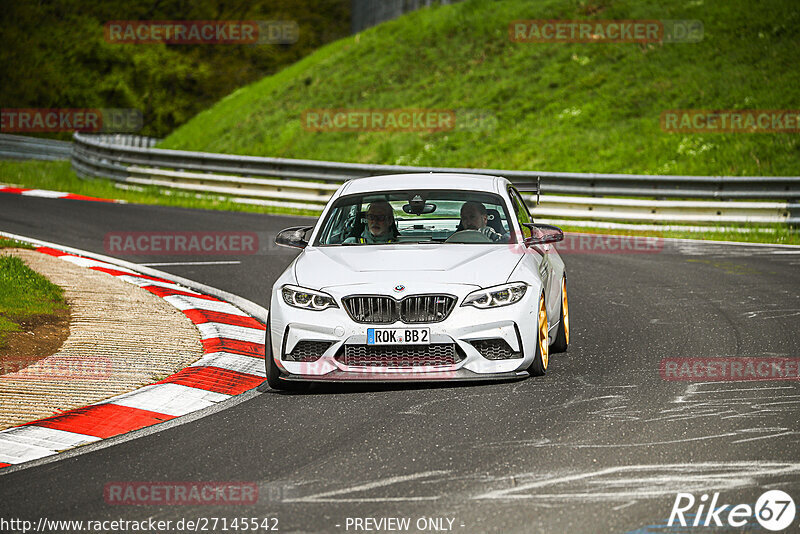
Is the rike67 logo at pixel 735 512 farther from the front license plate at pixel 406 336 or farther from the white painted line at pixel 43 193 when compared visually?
the white painted line at pixel 43 193

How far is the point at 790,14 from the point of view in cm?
3062

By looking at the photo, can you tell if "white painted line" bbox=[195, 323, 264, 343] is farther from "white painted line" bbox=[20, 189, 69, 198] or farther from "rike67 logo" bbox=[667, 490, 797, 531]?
"white painted line" bbox=[20, 189, 69, 198]

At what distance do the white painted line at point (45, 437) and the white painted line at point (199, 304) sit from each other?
4137mm

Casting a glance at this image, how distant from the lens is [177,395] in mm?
7223

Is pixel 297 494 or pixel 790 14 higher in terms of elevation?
pixel 790 14

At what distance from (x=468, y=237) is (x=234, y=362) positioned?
2084 mm

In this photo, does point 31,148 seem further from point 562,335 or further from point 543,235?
point 562,335

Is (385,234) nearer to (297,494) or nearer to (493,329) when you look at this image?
(493,329)

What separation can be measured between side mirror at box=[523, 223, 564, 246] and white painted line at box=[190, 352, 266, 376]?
2.31 m

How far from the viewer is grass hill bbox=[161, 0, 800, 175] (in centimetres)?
2614

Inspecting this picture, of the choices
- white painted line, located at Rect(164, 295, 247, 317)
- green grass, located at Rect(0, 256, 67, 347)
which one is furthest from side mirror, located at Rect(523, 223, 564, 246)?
green grass, located at Rect(0, 256, 67, 347)

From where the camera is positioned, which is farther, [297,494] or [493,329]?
[493,329]

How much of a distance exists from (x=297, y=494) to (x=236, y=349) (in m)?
3.79

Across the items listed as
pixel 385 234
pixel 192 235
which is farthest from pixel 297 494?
pixel 192 235
